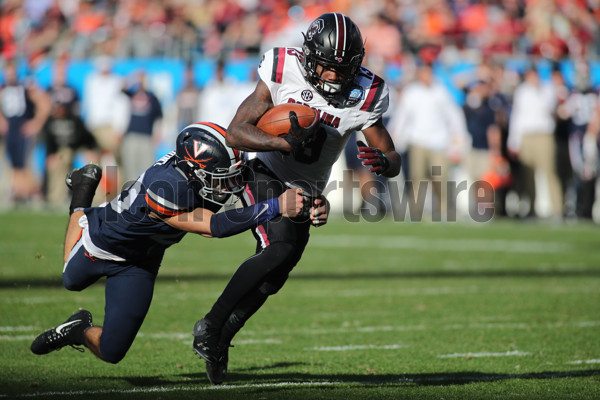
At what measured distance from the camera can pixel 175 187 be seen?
14.7 feet

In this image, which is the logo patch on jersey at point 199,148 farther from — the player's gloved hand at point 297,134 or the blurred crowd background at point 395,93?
the blurred crowd background at point 395,93

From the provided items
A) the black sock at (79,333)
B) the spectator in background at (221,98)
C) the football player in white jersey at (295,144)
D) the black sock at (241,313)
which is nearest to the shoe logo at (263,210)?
the football player in white jersey at (295,144)

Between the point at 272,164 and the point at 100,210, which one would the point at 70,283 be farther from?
the point at 272,164

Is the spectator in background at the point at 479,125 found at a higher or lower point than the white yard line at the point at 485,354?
higher

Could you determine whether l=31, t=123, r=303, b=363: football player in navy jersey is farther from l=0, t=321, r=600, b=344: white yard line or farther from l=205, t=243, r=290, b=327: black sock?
l=0, t=321, r=600, b=344: white yard line

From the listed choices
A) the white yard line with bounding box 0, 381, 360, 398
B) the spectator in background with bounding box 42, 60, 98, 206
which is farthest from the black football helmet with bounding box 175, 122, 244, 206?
the spectator in background with bounding box 42, 60, 98, 206

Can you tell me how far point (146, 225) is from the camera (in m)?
4.59

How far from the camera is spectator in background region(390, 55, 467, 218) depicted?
45.0 feet

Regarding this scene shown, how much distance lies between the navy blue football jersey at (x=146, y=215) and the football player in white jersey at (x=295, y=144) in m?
0.36

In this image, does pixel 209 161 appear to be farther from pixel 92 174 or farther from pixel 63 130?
pixel 63 130

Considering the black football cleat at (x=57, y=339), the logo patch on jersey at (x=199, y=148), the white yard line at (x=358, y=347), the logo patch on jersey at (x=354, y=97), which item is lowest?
the white yard line at (x=358, y=347)

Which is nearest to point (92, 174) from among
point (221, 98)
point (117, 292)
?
point (117, 292)

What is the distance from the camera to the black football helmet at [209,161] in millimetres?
4422

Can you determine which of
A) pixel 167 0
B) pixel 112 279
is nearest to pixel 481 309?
pixel 112 279
